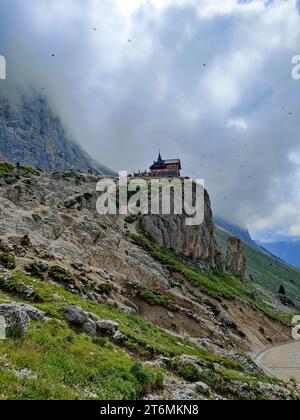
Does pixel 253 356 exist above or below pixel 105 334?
below

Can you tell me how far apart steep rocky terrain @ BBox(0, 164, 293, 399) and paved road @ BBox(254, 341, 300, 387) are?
3.27m

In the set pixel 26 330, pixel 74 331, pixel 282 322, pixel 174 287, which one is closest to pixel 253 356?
pixel 174 287

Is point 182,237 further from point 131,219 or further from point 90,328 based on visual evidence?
point 90,328

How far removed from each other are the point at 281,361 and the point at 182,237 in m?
51.1

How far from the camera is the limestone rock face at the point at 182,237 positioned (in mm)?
96181

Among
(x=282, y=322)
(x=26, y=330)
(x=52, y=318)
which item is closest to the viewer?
(x=26, y=330)

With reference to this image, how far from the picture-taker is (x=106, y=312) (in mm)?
36188

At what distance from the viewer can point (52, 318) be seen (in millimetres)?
24672

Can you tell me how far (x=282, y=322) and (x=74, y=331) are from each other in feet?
264

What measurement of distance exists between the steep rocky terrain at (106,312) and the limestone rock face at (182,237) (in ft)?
Answer: 3.30

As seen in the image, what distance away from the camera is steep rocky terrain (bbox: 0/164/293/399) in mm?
18250

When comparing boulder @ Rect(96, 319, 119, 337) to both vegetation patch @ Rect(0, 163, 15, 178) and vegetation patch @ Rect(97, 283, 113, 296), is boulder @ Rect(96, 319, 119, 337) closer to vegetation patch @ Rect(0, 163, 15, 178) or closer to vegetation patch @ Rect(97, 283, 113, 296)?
vegetation patch @ Rect(97, 283, 113, 296)
